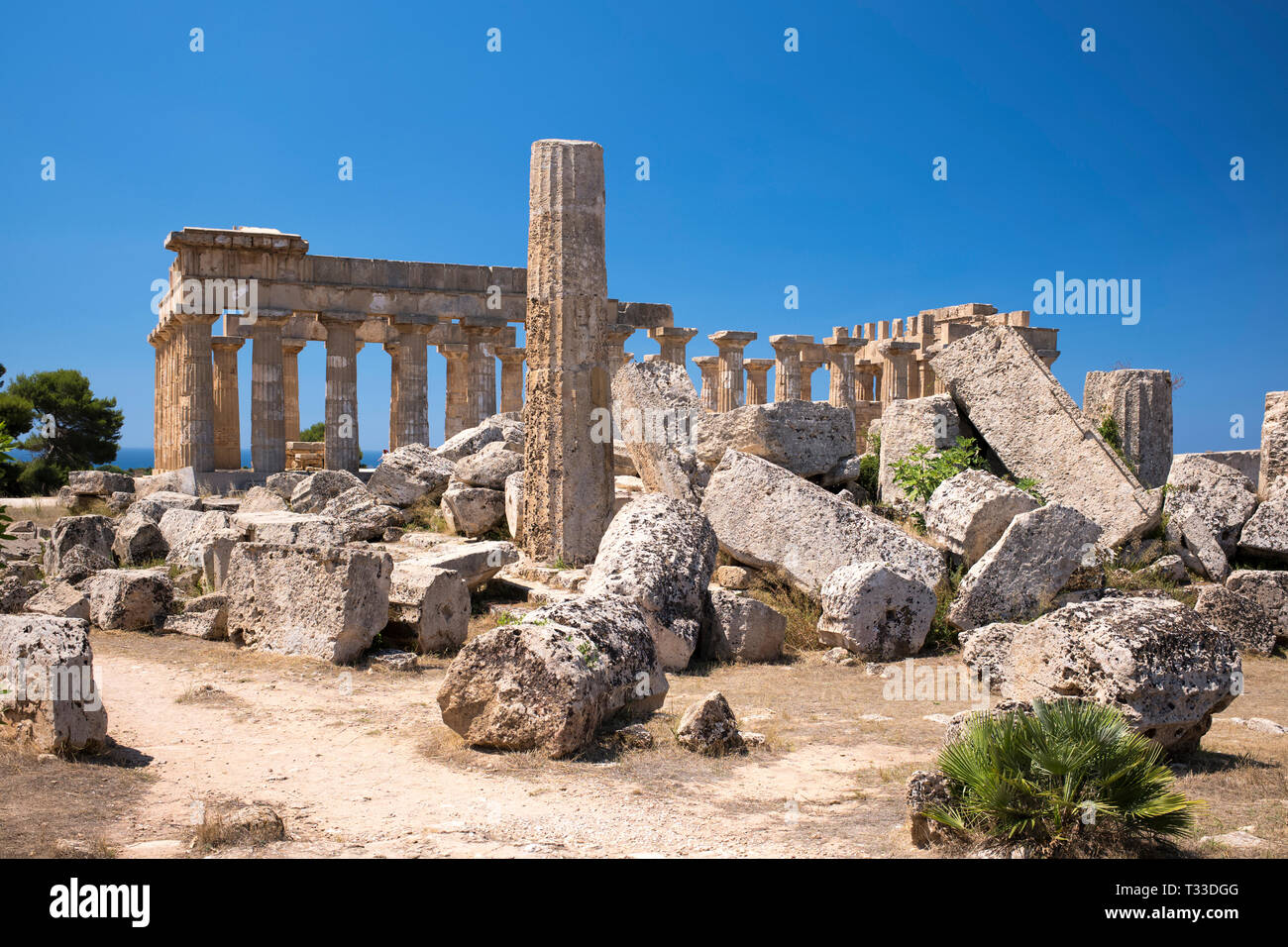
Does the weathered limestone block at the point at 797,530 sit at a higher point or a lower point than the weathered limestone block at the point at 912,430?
lower

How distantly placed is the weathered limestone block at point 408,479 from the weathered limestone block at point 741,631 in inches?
289

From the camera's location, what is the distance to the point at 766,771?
17.5ft

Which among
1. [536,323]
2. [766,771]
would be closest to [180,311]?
[536,323]

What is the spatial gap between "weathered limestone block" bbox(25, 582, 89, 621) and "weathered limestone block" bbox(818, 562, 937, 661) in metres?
6.75

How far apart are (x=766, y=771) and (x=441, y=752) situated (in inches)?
70.9

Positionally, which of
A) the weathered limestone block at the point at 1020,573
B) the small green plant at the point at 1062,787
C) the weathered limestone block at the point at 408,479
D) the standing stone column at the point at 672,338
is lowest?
the small green plant at the point at 1062,787

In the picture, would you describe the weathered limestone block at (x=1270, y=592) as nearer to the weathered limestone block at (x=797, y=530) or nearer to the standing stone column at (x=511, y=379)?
the weathered limestone block at (x=797, y=530)

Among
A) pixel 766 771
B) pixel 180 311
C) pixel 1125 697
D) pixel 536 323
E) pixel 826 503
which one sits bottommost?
pixel 766 771

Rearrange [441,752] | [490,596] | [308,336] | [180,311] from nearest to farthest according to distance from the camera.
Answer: [441,752], [490,596], [180,311], [308,336]

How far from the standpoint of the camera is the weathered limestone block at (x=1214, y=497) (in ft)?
34.2

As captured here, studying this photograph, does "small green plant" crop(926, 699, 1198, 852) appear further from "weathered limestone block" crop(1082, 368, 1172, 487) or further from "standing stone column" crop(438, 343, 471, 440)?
"standing stone column" crop(438, 343, 471, 440)

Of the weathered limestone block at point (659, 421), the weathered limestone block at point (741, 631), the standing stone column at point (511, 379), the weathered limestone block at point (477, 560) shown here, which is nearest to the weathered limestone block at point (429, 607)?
the weathered limestone block at point (477, 560)

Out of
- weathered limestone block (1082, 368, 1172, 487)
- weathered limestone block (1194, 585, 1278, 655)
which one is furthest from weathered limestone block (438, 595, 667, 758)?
weathered limestone block (1082, 368, 1172, 487)
